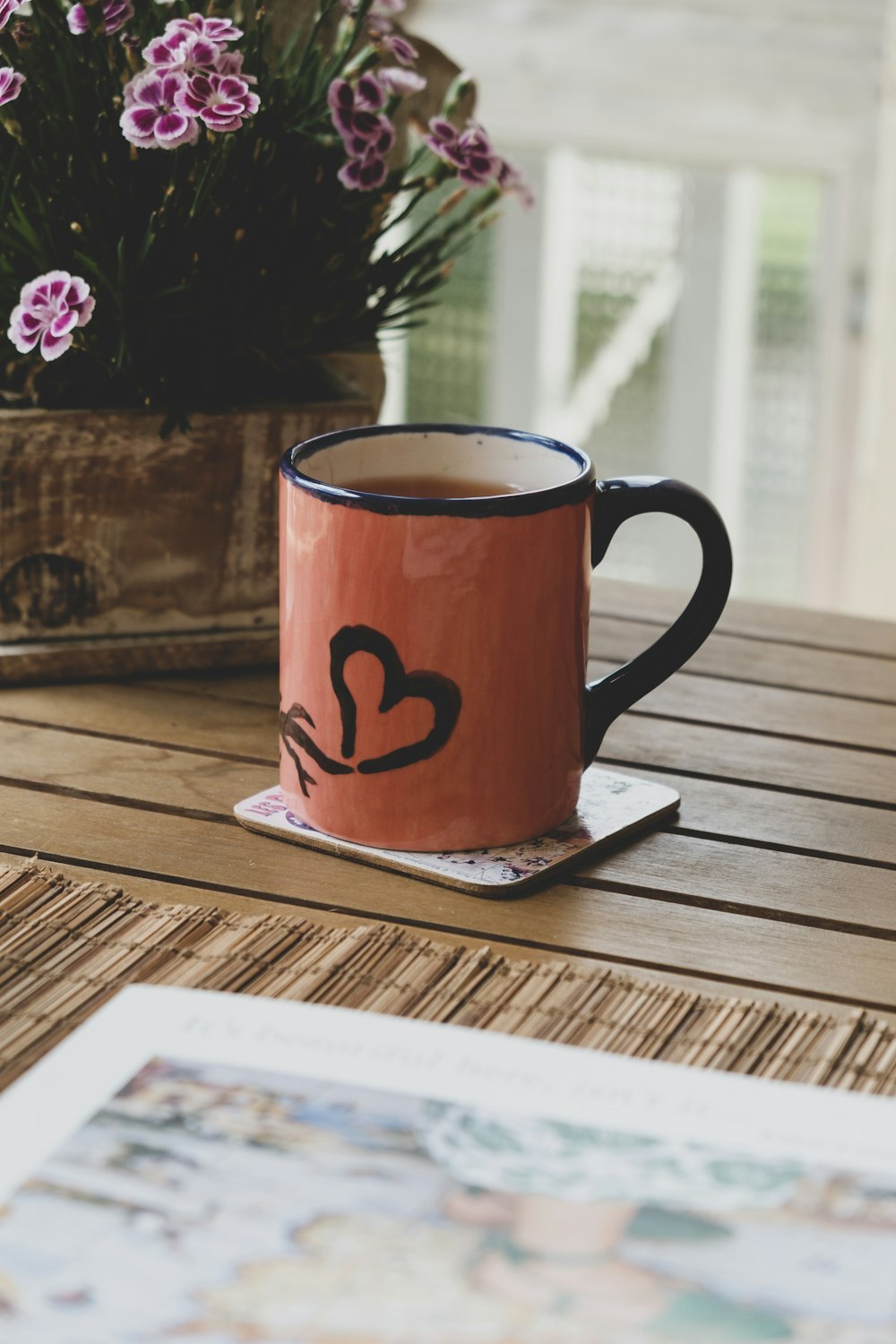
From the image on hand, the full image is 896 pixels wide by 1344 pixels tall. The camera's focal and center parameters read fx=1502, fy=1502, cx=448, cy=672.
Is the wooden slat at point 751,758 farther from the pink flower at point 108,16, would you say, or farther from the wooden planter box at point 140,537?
the pink flower at point 108,16

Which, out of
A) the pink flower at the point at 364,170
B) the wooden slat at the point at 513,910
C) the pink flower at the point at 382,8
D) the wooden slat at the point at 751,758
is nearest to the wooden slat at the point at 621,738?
the wooden slat at the point at 751,758

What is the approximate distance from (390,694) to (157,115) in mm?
282

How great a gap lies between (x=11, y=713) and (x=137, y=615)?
0.09 m

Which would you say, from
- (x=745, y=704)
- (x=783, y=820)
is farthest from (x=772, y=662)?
(x=783, y=820)

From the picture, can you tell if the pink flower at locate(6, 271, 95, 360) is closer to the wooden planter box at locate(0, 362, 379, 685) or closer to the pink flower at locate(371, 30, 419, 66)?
the wooden planter box at locate(0, 362, 379, 685)

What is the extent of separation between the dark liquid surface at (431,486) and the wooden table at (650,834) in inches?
6.0

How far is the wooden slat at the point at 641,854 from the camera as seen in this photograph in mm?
606

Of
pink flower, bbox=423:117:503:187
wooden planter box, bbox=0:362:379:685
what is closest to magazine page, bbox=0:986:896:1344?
wooden planter box, bbox=0:362:379:685

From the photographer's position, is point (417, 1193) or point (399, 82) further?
point (399, 82)

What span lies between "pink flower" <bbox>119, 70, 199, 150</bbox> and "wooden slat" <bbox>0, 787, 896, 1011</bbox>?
0.30 m

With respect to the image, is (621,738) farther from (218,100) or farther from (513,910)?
(218,100)

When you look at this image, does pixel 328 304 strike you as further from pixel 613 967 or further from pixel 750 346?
pixel 750 346

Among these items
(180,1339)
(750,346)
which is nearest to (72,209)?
(180,1339)

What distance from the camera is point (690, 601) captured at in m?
0.65
